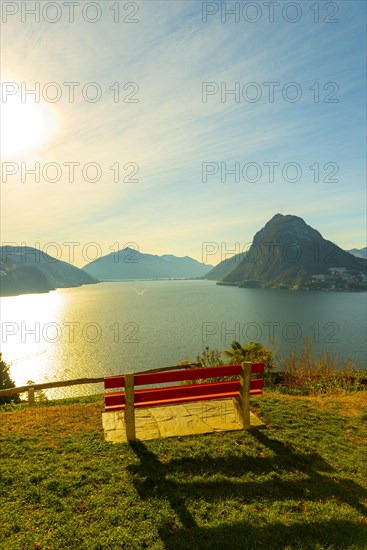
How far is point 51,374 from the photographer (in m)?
52.3

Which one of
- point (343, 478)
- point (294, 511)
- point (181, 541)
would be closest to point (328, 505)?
point (294, 511)

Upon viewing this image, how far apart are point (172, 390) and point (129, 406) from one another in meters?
0.90

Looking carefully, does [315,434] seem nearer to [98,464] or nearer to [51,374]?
[98,464]

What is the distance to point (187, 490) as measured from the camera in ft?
16.9

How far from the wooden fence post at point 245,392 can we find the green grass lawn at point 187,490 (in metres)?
0.35

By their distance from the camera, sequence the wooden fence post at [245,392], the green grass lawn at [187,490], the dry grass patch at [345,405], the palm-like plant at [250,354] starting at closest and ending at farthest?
the green grass lawn at [187,490]
the wooden fence post at [245,392]
the dry grass patch at [345,405]
the palm-like plant at [250,354]

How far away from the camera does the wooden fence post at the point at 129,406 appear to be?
6.43 meters

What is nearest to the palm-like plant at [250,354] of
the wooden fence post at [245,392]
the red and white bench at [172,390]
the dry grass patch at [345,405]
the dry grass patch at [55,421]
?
the dry grass patch at [345,405]

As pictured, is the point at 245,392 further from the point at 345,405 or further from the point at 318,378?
the point at 318,378

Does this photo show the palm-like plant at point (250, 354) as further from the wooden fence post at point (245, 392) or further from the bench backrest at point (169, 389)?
the bench backrest at point (169, 389)

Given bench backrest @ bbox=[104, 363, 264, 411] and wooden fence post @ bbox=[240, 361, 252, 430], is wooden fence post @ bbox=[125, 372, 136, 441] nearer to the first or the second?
bench backrest @ bbox=[104, 363, 264, 411]

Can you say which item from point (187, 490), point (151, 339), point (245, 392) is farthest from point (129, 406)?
point (151, 339)

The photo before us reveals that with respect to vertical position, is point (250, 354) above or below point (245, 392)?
below

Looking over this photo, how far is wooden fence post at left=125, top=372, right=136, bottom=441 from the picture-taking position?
21.1 ft
